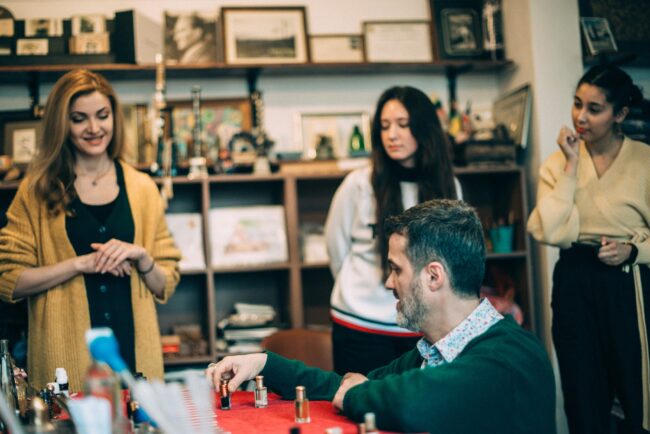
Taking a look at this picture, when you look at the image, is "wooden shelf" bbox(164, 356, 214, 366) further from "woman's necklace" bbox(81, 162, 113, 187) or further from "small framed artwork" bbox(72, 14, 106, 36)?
"small framed artwork" bbox(72, 14, 106, 36)

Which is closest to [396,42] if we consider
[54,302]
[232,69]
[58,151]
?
[232,69]

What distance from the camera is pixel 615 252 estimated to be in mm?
2695

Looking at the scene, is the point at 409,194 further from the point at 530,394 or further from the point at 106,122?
the point at 530,394

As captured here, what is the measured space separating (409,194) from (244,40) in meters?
1.62

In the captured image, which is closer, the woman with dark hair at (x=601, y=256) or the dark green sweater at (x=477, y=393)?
the dark green sweater at (x=477, y=393)

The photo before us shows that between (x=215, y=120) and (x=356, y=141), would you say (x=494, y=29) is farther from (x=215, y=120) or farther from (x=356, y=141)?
(x=215, y=120)

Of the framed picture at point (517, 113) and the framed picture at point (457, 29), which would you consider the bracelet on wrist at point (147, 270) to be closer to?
the framed picture at point (517, 113)

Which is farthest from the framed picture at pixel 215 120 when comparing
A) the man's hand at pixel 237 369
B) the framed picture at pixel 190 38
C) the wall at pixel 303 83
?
the man's hand at pixel 237 369

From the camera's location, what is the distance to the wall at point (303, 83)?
4012 mm

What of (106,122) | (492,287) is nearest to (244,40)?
(106,122)

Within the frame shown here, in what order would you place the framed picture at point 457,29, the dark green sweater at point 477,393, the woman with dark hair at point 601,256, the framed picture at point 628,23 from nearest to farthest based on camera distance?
the dark green sweater at point 477,393 < the woman with dark hair at point 601,256 < the framed picture at point 628,23 < the framed picture at point 457,29

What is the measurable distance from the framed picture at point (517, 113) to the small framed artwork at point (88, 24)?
216 cm

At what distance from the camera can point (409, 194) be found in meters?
2.90

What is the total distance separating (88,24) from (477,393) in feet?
10.2
